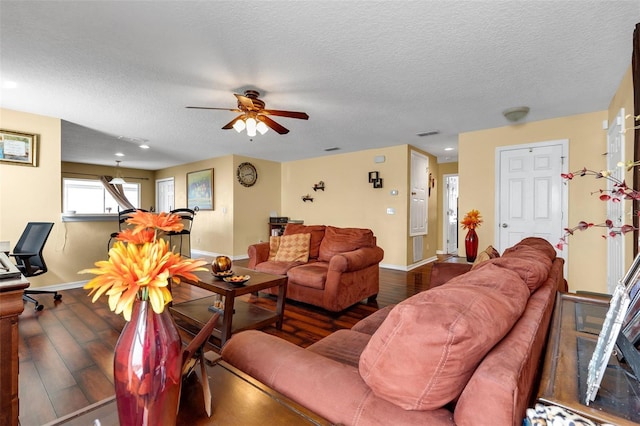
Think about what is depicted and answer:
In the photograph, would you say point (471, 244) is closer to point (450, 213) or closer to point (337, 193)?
point (337, 193)

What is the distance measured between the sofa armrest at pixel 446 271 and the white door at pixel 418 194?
2739 mm

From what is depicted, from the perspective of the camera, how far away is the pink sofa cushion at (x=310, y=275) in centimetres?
308

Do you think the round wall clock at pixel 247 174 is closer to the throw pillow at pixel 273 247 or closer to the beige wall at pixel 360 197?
the beige wall at pixel 360 197

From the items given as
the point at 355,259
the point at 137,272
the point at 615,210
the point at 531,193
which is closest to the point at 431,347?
the point at 137,272

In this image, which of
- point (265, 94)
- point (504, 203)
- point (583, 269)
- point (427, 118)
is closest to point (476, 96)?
point (427, 118)

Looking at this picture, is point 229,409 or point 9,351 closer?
point 229,409

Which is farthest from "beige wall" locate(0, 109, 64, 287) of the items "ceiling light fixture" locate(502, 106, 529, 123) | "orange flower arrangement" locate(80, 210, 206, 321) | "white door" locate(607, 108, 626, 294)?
"white door" locate(607, 108, 626, 294)

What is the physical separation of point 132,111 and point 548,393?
14.9 ft

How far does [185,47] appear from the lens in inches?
87.9

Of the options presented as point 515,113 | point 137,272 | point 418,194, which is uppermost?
point 515,113

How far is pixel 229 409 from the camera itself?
2.43 ft

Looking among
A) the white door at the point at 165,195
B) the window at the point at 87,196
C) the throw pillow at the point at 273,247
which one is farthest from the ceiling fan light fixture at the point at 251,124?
the window at the point at 87,196

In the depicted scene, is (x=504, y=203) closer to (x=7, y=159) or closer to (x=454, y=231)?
(x=454, y=231)

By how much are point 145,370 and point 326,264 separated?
9.85ft
